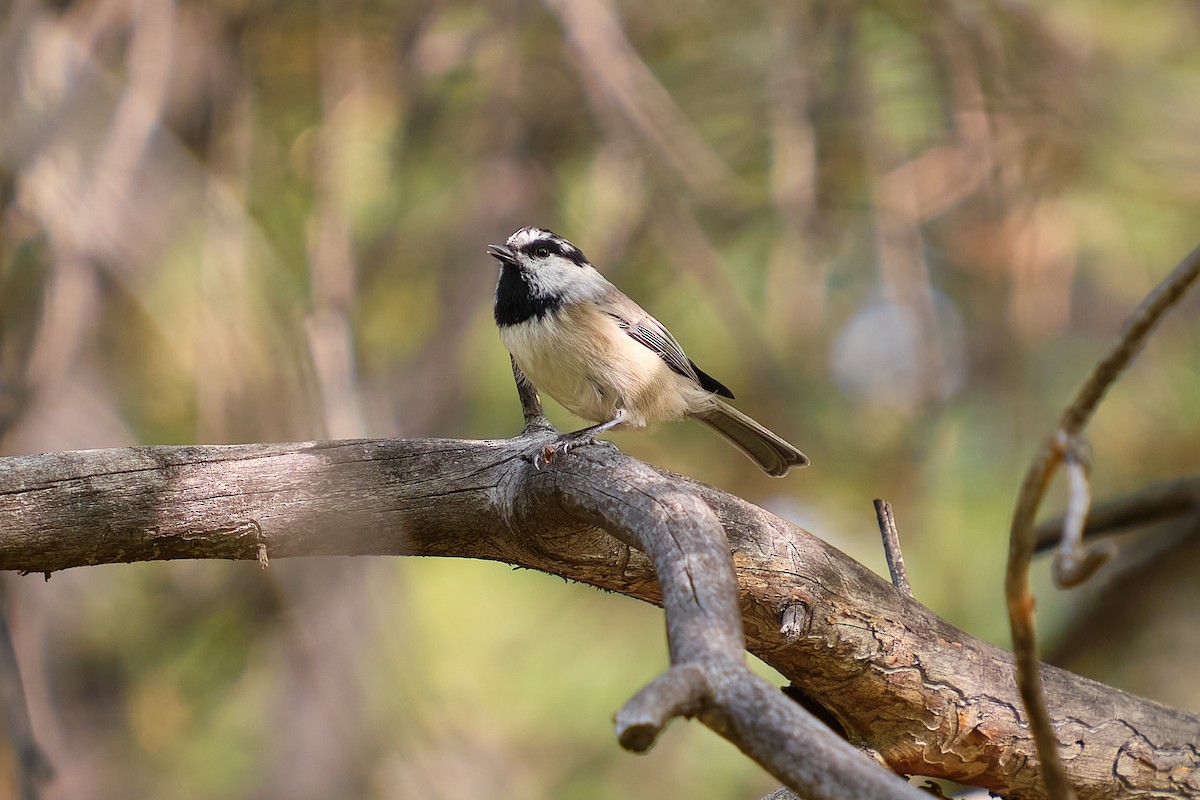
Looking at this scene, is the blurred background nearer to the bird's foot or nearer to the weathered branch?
the weathered branch

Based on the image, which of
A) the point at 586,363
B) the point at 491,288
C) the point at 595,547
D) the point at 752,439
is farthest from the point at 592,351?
the point at 491,288

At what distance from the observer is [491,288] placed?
574 centimetres

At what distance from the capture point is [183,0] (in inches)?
210

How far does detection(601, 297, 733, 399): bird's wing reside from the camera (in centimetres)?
367

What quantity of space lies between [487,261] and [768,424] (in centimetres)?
182

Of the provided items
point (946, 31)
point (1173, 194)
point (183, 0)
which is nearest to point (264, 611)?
point (183, 0)

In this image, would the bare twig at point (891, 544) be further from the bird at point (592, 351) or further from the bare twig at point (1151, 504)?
the bird at point (592, 351)

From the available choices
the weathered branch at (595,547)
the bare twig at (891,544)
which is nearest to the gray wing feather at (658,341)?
the weathered branch at (595,547)

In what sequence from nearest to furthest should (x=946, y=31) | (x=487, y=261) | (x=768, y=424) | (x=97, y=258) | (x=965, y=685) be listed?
1. (x=965, y=685)
2. (x=97, y=258)
3. (x=946, y=31)
4. (x=768, y=424)
5. (x=487, y=261)

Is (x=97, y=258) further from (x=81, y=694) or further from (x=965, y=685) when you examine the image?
(x=965, y=685)

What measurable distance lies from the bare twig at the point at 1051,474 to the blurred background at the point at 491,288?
232 centimetres

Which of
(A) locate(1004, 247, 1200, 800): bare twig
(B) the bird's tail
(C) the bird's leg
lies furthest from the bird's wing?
(A) locate(1004, 247, 1200, 800): bare twig

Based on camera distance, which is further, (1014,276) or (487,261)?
(487,261)

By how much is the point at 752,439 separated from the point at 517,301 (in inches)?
41.4
